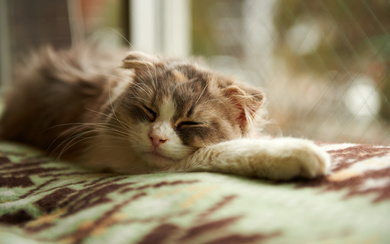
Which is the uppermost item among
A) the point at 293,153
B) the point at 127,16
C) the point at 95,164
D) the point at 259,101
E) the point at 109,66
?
the point at 127,16

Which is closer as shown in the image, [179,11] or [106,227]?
[106,227]

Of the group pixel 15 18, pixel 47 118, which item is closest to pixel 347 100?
pixel 47 118

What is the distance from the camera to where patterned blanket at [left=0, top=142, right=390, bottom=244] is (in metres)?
0.80

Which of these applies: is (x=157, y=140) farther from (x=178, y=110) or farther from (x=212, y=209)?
(x=212, y=209)

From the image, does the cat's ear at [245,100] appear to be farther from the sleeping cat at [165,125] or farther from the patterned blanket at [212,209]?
the patterned blanket at [212,209]

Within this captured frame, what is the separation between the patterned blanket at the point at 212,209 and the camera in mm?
799

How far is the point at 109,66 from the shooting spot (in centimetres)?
211

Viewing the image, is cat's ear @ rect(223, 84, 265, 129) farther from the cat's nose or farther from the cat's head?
the cat's nose

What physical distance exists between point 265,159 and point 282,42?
1.35 meters

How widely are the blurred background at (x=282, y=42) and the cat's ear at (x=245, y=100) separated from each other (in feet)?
0.80

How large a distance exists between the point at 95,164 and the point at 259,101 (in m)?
0.77

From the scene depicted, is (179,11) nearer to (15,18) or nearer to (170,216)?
(15,18)

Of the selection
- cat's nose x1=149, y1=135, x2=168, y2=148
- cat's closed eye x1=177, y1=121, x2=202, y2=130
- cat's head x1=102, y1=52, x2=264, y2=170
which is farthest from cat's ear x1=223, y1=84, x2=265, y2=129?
cat's nose x1=149, y1=135, x2=168, y2=148

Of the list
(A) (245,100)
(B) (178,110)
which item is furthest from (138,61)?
(A) (245,100)
